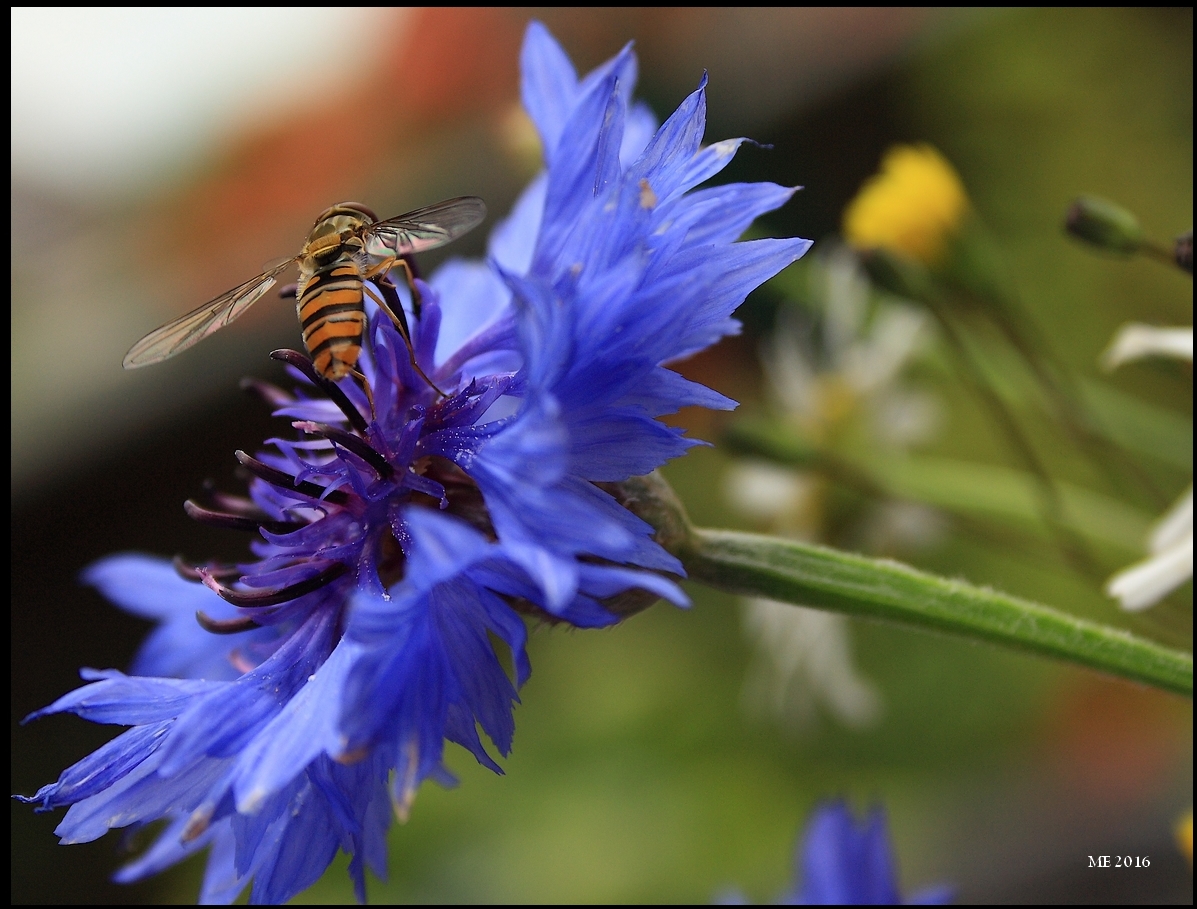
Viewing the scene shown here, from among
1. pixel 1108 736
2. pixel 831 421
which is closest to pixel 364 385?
pixel 831 421

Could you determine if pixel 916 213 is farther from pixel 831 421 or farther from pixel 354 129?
pixel 354 129

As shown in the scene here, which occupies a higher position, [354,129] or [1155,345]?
[354,129]

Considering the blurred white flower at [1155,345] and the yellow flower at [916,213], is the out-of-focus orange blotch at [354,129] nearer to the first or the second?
the yellow flower at [916,213]

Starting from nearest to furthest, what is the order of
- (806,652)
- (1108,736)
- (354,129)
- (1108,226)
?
(1108,226) → (806,652) → (1108,736) → (354,129)

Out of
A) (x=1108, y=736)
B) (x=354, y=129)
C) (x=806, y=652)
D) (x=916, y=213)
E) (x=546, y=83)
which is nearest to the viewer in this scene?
(x=546, y=83)

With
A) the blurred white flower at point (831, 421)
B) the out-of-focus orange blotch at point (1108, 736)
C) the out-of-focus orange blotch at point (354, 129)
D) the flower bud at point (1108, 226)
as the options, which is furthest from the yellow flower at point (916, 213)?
the out-of-focus orange blotch at point (354, 129)

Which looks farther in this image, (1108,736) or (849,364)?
(1108,736)

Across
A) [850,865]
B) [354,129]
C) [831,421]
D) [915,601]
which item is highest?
[354,129]

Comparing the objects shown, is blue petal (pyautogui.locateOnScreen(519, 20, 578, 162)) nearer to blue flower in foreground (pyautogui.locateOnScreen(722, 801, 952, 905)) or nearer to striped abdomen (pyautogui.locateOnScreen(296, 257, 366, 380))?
striped abdomen (pyautogui.locateOnScreen(296, 257, 366, 380))
